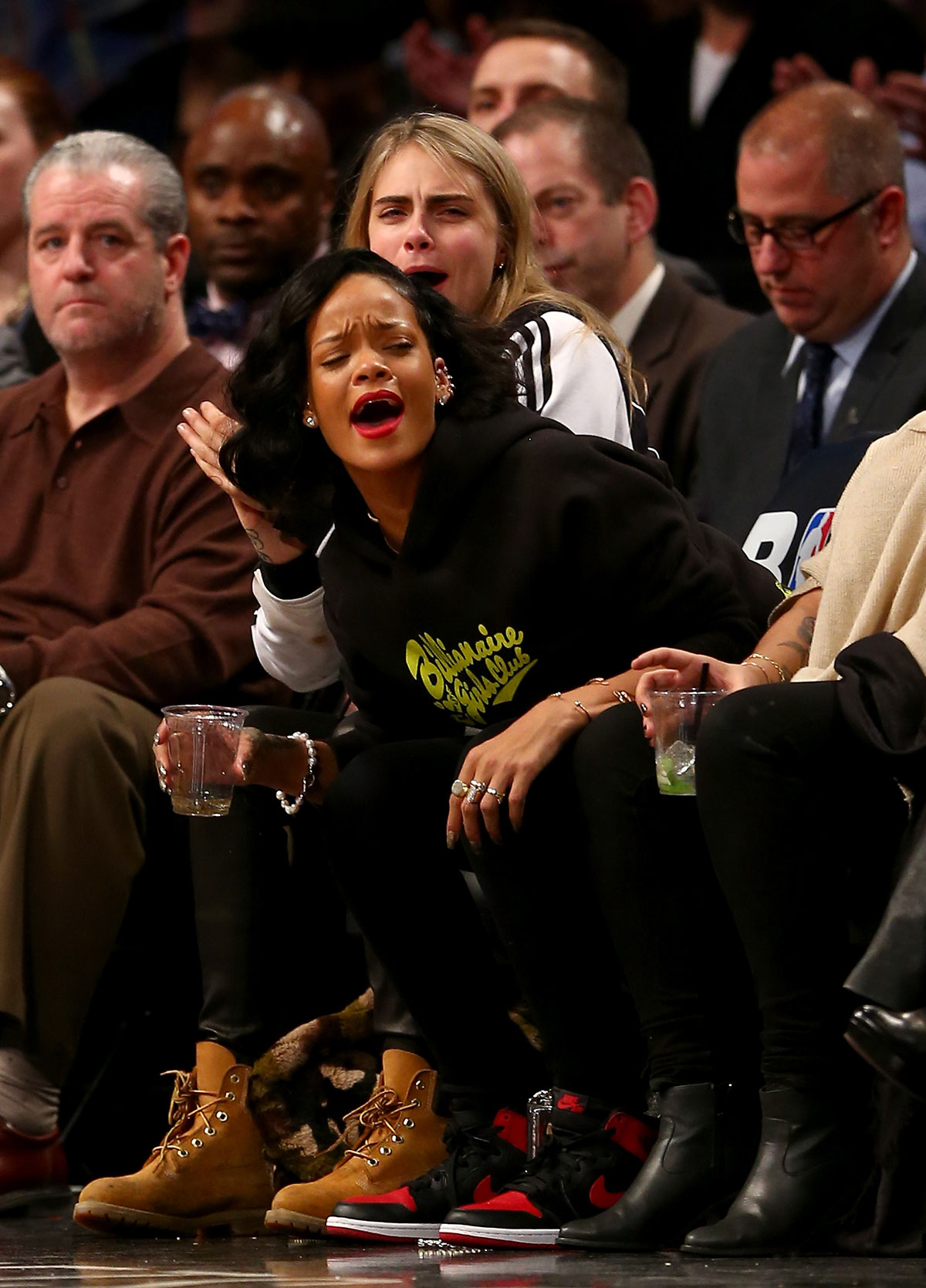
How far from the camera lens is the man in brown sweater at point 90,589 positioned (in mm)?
2906

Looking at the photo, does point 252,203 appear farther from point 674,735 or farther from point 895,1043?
point 895,1043

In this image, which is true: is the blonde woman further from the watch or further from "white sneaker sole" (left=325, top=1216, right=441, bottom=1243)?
"white sneaker sole" (left=325, top=1216, right=441, bottom=1243)

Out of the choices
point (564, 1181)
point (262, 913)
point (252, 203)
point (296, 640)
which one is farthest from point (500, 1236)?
point (252, 203)

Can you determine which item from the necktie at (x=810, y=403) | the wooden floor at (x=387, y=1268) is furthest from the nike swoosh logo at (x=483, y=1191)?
the necktie at (x=810, y=403)

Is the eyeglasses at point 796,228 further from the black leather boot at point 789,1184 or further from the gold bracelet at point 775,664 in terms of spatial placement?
the black leather boot at point 789,1184

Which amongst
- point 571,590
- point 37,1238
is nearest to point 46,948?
point 37,1238

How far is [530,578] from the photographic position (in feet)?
7.67

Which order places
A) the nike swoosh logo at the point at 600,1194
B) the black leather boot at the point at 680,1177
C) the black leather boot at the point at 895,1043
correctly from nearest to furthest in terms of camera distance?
the black leather boot at the point at 895,1043, the black leather boot at the point at 680,1177, the nike swoosh logo at the point at 600,1194

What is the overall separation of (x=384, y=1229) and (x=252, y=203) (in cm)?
282

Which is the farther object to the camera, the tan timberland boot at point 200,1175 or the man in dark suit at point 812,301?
the man in dark suit at point 812,301

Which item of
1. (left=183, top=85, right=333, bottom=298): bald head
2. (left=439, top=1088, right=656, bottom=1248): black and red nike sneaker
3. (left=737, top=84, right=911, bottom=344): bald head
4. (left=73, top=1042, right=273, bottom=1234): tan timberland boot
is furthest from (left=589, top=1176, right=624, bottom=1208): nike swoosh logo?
(left=183, top=85, right=333, bottom=298): bald head

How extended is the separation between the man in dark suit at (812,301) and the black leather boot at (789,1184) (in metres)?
1.49

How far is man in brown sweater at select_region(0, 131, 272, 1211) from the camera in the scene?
114 inches

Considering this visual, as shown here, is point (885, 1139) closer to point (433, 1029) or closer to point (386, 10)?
point (433, 1029)
